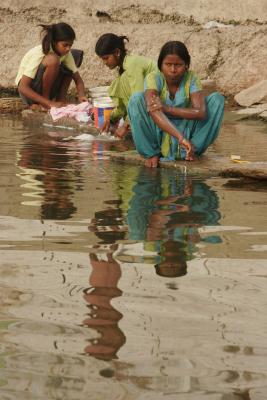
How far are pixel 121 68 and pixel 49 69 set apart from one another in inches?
77.7

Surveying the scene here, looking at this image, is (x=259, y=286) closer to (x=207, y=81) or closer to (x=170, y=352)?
(x=170, y=352)

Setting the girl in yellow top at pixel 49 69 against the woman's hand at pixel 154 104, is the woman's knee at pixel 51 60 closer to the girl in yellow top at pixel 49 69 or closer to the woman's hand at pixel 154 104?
the girl in yellow top at pixel 49 69

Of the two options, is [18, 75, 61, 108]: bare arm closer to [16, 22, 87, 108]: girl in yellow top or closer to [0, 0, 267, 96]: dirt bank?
[16, 22, 87, 108]: girl in yellow top

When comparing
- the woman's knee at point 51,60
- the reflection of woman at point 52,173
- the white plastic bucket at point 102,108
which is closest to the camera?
the reflection of woman at point 52,173

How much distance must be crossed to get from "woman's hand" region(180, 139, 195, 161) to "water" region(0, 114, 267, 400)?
54 cm

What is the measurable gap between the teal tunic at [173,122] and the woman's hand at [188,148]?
0.16 meters

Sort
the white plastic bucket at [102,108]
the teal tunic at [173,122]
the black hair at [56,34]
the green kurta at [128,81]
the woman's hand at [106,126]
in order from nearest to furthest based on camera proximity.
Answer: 1. the teal tunic at [173,122]
2. the green kurta at [128,81]
3. the woman's hand at [106,126]
4. the white plastic bucket at [102,108]
5. the black hair at [56,34]

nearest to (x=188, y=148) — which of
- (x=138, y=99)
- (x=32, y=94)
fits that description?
(x=138, y=99)

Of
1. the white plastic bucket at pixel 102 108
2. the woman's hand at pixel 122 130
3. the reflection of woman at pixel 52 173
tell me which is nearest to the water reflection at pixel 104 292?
the reflection of woman at pixel 52 173

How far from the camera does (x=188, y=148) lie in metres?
6.81

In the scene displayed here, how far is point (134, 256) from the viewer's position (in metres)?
4.12

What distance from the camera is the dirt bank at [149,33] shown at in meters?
12.0

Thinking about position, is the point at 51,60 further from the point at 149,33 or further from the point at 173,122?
the point at 173,122

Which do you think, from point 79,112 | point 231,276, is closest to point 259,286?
point 231,276
